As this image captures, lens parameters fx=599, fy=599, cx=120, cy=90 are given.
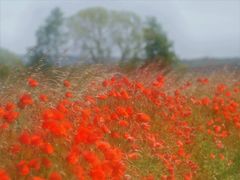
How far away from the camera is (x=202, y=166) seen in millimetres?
7230

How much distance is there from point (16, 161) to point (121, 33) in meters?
35.3

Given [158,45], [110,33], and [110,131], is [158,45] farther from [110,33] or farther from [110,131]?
[110,131]

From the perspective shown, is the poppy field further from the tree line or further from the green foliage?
the tree line

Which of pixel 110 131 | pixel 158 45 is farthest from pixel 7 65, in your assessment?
pixel 158 45

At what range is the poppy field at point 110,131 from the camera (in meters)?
4.70

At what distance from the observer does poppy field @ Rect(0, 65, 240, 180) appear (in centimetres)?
470

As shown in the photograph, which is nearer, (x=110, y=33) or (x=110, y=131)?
(x=110, y=131)

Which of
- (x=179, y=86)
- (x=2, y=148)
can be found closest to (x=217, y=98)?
(x=179, y=86)

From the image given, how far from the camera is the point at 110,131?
619 cm

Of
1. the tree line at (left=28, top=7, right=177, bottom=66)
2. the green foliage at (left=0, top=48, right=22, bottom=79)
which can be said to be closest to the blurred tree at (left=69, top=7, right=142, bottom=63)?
the tree line at (left=28, top=7, right=177, bottom=66)

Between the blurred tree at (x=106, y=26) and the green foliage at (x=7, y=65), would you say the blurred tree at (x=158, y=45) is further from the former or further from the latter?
the green foliage at (x=7, y=65)

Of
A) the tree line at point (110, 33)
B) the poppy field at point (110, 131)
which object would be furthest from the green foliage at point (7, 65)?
the tree line at point (110, 33)

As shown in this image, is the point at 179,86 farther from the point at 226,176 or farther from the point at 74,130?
the point at 74,130

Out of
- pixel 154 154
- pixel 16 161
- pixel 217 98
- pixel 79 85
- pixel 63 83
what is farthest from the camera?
pixel 217 98
